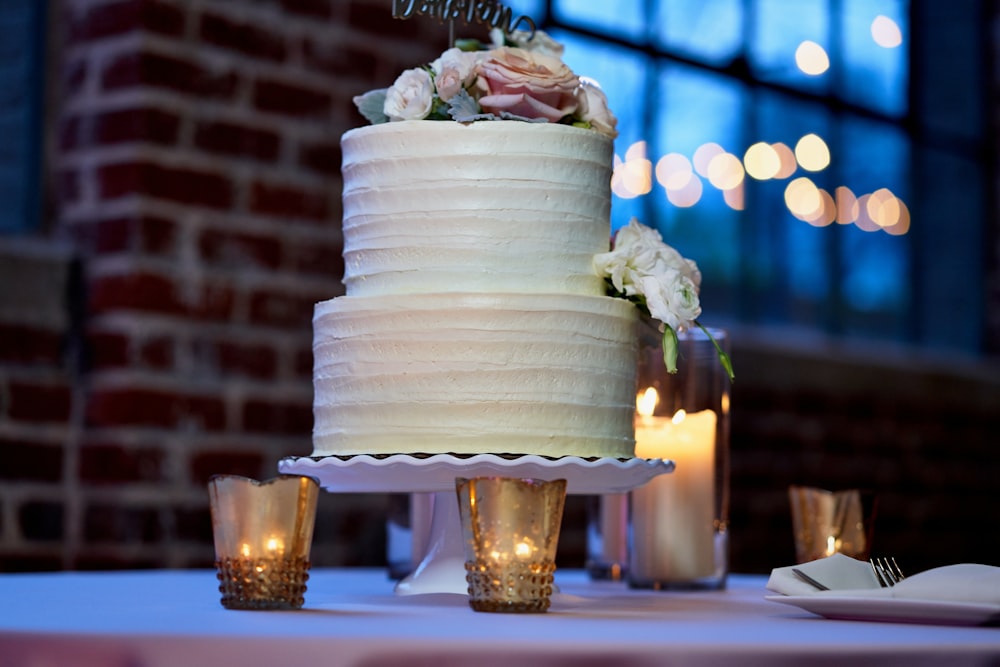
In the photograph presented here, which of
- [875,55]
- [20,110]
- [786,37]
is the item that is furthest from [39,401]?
[875,55]

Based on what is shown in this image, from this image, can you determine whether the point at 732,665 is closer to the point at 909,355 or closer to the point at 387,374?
the point at 387,374

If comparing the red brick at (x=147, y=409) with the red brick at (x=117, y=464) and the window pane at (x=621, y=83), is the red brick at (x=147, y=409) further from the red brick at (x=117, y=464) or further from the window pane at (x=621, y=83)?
the window pane at (x=621, y=83)

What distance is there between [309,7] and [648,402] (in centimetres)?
122

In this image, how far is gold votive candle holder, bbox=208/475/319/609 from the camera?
3.86 feet

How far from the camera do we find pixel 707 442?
5.66 ft

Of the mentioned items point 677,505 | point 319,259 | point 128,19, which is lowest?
point 677,505

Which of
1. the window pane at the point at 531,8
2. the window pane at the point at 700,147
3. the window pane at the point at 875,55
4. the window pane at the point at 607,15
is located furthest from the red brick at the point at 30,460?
the window pane at the point at 875,55

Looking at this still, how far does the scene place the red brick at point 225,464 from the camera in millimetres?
2410

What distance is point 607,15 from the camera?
11.7ft

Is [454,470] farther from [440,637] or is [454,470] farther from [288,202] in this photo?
[288,202]

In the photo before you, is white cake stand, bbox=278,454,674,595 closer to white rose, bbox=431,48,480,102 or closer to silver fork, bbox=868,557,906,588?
silver fork, bbox=868,557,906,588

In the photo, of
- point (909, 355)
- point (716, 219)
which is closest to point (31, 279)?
point (716, 219)

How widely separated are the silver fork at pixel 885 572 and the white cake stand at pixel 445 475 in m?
0.21

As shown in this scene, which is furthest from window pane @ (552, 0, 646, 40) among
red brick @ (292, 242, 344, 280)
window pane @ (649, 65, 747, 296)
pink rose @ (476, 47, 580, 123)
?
pink rose @ (476, 47, 580, 123)
